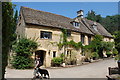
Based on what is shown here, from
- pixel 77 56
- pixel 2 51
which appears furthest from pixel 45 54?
pixel 2 51

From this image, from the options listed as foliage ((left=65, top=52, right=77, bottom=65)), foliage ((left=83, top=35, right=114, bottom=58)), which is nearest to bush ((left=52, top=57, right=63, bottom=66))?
foliage ((left=65, top=52, right=77, bottom=65))

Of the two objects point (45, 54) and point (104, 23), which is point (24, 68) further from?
point (104, 23)

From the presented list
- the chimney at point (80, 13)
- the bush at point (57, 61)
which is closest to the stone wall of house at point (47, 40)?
the bush at point (57, 61)

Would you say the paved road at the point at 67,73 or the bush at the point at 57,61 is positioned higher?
the bush at the point at 57,61

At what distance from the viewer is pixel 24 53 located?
13.6 metres

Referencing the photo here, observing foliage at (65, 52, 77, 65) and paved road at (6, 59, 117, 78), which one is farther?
foliage at (65, 52, 77, 65)

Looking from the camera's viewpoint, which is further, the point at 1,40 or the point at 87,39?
the point at 87,39

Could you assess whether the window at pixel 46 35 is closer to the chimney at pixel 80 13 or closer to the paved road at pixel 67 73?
the paved road at pixel 67 73

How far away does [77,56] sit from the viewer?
1908 cm

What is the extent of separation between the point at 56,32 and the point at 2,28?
12.6 m

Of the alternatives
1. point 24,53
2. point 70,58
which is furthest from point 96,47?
point 24,53

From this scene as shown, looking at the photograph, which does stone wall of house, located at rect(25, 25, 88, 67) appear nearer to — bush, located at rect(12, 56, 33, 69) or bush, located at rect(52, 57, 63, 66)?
bush, located at rect(52, 57, 63, 66)

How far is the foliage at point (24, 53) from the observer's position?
13.4 metres

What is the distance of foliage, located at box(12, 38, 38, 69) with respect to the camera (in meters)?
13.4
